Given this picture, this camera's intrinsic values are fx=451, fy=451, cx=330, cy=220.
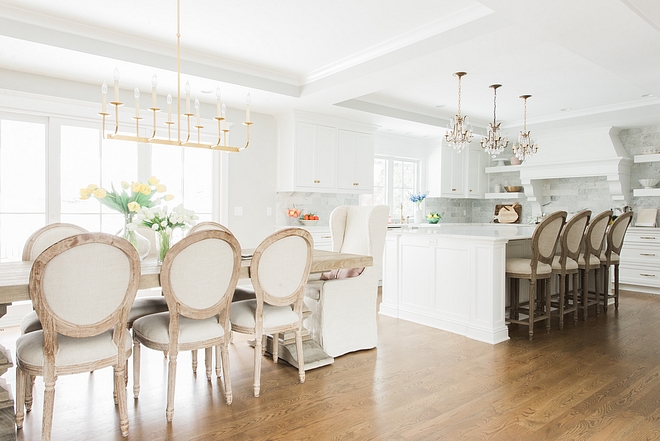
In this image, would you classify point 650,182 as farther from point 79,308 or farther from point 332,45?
point 79,308

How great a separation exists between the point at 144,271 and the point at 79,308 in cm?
40

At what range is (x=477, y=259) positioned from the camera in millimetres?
3818

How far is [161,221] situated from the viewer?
255 cm

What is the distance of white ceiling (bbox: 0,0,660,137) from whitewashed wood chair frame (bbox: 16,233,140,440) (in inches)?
78.4

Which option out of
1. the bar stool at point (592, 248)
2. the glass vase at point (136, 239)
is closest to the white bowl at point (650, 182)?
the bar stool at point (592, 248)

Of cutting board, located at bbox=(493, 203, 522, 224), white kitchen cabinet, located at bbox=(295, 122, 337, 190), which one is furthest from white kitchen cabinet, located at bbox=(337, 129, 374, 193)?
cutting board, located at bbox=(493, 203, 522, 224)

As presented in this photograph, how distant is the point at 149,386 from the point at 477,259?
2.67m

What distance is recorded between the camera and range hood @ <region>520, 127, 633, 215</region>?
644 centimetres

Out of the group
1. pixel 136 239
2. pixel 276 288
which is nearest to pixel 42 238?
pixel 136 239

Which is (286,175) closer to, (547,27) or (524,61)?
(524,61)

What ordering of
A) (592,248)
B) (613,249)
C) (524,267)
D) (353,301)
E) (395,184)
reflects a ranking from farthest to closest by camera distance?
(395,184)
(613,249)
(592,248)
(524,267)
(353,301)

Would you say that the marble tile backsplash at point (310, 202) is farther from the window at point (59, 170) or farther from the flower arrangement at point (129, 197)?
the flower arrangement at point (129, 197)

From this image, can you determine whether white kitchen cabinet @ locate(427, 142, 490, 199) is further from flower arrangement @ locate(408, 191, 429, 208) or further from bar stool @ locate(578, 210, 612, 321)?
bar stool @ locate(578, 210, 612, 321)

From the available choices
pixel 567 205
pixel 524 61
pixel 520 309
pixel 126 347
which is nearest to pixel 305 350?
pixel 126 347
